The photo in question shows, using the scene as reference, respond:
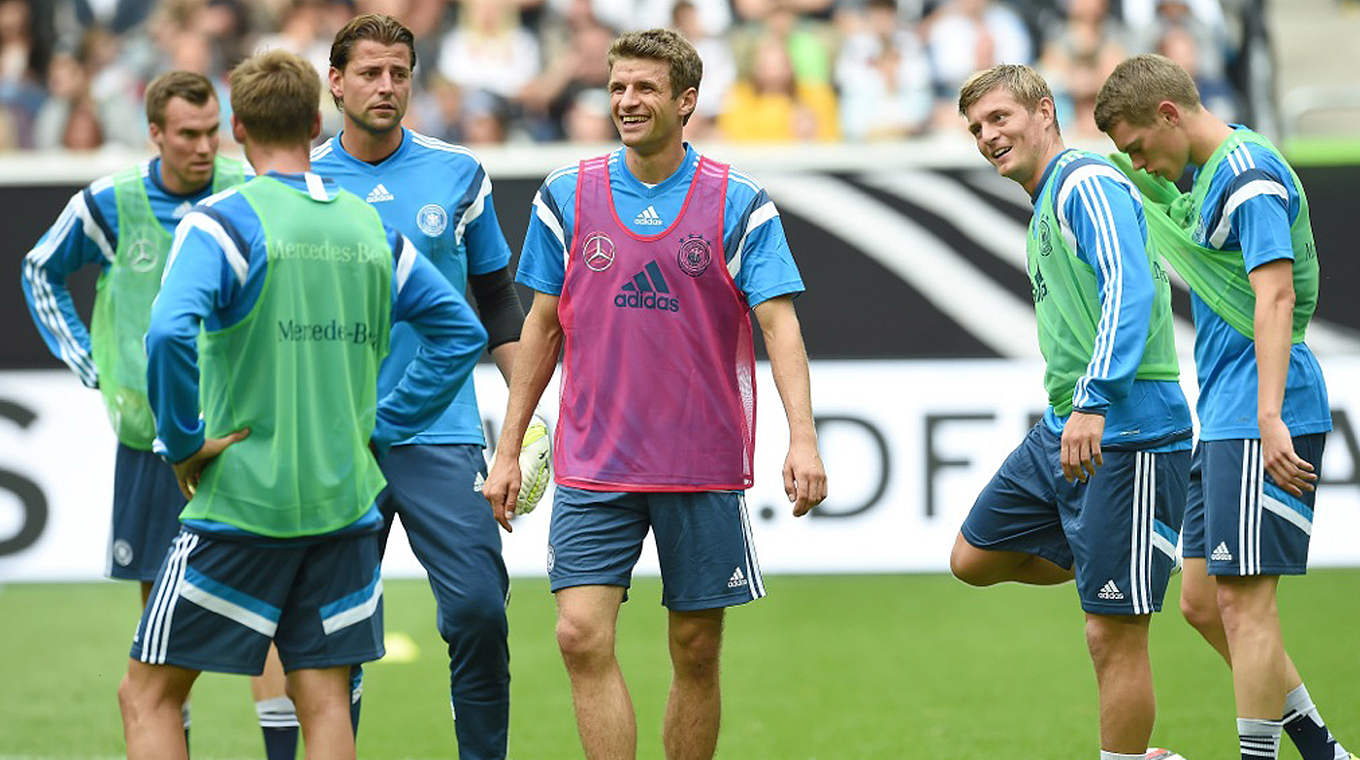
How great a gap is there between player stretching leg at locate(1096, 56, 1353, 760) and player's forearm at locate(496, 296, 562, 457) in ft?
5.99

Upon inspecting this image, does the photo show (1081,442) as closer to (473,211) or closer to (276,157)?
(473,211)

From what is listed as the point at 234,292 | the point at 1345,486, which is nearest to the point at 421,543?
the point at 234,292

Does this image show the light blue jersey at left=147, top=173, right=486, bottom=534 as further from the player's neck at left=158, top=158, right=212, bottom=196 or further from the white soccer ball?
the player's neck at left=158, top=158, right=212, bottom=196

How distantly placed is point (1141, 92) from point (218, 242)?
2.81m

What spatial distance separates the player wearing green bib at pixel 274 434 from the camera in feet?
14.1

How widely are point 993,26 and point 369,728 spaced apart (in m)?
9.58

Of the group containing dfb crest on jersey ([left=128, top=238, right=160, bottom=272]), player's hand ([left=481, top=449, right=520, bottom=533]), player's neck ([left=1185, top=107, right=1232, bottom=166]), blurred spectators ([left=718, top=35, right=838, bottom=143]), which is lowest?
player's hand ([left=481, top=449, right=520, bottom=533])

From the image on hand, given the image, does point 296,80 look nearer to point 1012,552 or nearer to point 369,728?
point 1012,552

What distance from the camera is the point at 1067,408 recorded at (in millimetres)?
5391

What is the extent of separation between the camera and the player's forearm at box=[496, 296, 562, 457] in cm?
536

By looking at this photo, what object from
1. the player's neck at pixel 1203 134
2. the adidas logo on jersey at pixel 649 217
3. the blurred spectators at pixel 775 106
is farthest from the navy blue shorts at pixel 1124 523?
the blurred spectators at pixel 775 106

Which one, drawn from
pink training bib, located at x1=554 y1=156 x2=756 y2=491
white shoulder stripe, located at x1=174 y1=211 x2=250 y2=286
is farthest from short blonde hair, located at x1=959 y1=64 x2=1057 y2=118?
white shoulder stripe, located at x1=174 y1=211 x2=250 y2=286

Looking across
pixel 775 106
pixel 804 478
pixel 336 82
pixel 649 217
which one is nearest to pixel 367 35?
pixel 336 82

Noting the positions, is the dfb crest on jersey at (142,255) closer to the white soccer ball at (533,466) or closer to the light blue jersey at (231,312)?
the white soccer ball at (533,466)
